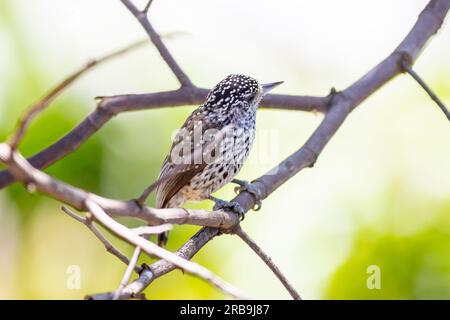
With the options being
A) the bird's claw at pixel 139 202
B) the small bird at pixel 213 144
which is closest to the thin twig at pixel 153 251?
the bird's claw at pixel 139 202

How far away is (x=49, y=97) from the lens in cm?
183

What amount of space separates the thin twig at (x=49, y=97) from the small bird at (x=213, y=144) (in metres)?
2.31

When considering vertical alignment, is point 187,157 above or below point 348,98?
below

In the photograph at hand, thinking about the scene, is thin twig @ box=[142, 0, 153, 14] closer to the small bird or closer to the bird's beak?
the small bird

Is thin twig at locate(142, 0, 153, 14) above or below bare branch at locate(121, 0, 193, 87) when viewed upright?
above

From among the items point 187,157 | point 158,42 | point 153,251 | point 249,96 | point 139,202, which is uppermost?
point 249,96

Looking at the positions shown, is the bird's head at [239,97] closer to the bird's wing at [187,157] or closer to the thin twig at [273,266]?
the bird's wing at [187,157]

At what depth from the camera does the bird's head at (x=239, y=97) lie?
4.46 m

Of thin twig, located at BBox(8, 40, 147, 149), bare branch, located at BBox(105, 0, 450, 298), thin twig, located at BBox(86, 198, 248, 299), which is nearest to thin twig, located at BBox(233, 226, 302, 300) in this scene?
bare branch, located at BBox(105, 0, 450, 298)

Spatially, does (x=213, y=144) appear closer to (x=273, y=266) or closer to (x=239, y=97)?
(x=239, y=97)

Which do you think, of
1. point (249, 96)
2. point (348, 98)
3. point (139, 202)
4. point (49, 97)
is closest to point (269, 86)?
point (249, 96)

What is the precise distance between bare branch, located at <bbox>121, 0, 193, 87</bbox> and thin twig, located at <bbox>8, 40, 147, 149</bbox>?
1704 millimetres

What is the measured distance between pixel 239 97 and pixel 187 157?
1.55 ft

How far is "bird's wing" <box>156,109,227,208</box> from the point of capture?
4.33 metres
